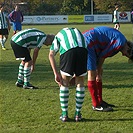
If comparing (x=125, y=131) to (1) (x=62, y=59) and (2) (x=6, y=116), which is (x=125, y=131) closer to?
(1) (x=62, y=59)

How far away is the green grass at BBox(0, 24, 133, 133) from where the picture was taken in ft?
17.2

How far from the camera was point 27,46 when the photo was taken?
7.56 metres

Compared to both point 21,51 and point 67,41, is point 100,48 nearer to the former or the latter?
point 67,41

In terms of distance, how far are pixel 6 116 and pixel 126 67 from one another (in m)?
5.46

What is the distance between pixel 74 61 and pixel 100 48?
937mm

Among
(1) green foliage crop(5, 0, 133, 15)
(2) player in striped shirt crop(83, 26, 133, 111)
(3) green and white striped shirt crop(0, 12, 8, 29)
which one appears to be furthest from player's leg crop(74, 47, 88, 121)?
(1) green foliage crop(5, 0, 133, 15)

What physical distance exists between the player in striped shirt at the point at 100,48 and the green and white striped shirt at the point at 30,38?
1.50 m

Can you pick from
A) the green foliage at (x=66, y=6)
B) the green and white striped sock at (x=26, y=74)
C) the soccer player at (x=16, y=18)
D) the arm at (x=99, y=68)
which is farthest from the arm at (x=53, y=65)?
the green foliage at (x=66, y=6)

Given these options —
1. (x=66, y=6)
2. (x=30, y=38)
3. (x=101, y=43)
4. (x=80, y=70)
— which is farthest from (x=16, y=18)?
(x=66, y=6)

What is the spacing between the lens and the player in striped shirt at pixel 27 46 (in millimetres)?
7203

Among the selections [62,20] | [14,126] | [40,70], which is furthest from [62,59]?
[62,20]

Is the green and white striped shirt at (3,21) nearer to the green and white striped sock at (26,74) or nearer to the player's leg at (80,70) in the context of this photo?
the green and white striped sock at (26,74)

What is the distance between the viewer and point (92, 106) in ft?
20.5

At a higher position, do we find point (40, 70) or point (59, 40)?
point (59, 40)
